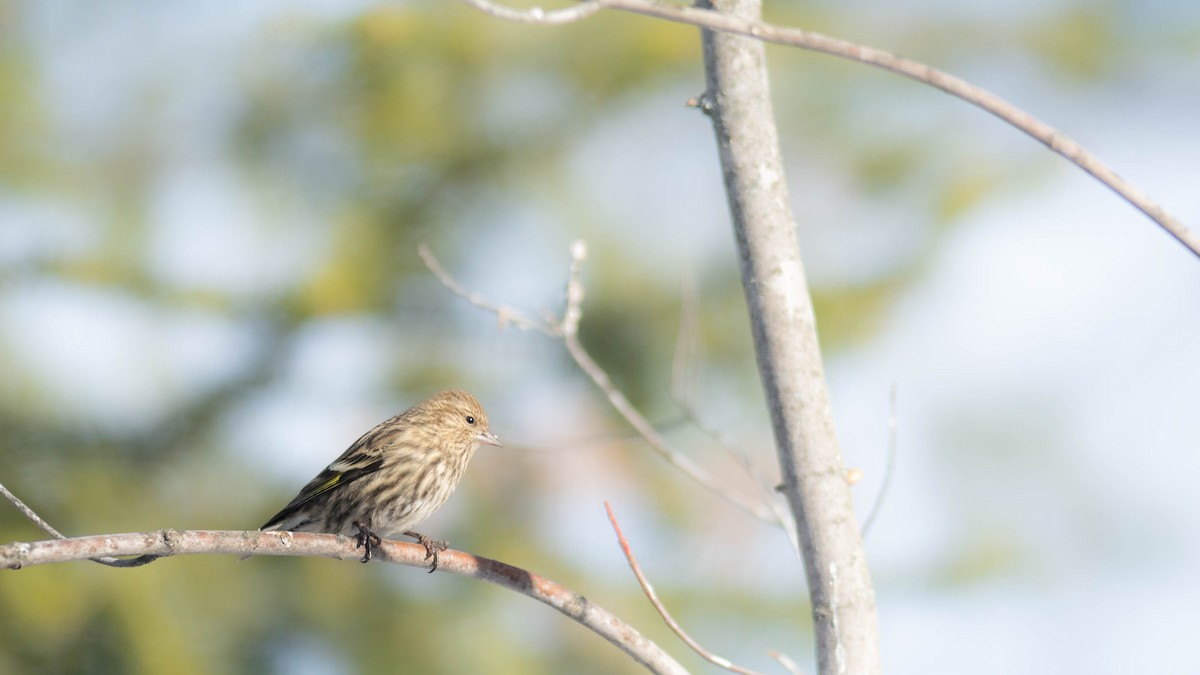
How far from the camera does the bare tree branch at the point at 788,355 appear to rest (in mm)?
1505

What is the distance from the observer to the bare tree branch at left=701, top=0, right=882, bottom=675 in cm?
150

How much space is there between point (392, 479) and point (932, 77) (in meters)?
1.63

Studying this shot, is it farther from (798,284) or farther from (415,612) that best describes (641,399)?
(798,284)

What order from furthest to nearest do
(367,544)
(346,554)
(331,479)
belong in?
(331,479) → (367,544) → (346,554)

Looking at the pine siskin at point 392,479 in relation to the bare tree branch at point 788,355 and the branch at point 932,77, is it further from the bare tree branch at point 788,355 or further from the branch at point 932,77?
the branch at point 932,77

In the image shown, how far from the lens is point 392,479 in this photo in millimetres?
2387

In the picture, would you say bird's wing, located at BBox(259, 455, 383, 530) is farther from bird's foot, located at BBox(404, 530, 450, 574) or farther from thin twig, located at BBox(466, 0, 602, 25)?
thin twig, located at BBox(466, 0, 602, 25)

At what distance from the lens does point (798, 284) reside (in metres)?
1.58

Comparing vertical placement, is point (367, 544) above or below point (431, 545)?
below

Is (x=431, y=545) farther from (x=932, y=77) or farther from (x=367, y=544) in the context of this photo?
(x=932, y=77)

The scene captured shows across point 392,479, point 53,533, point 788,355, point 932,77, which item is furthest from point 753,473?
point 53,533

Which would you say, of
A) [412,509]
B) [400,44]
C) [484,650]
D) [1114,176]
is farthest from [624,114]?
[1114,176]

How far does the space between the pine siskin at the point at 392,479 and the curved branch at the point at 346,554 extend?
0.56 meters

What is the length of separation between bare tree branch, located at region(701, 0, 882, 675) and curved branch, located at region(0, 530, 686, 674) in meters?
0.27
